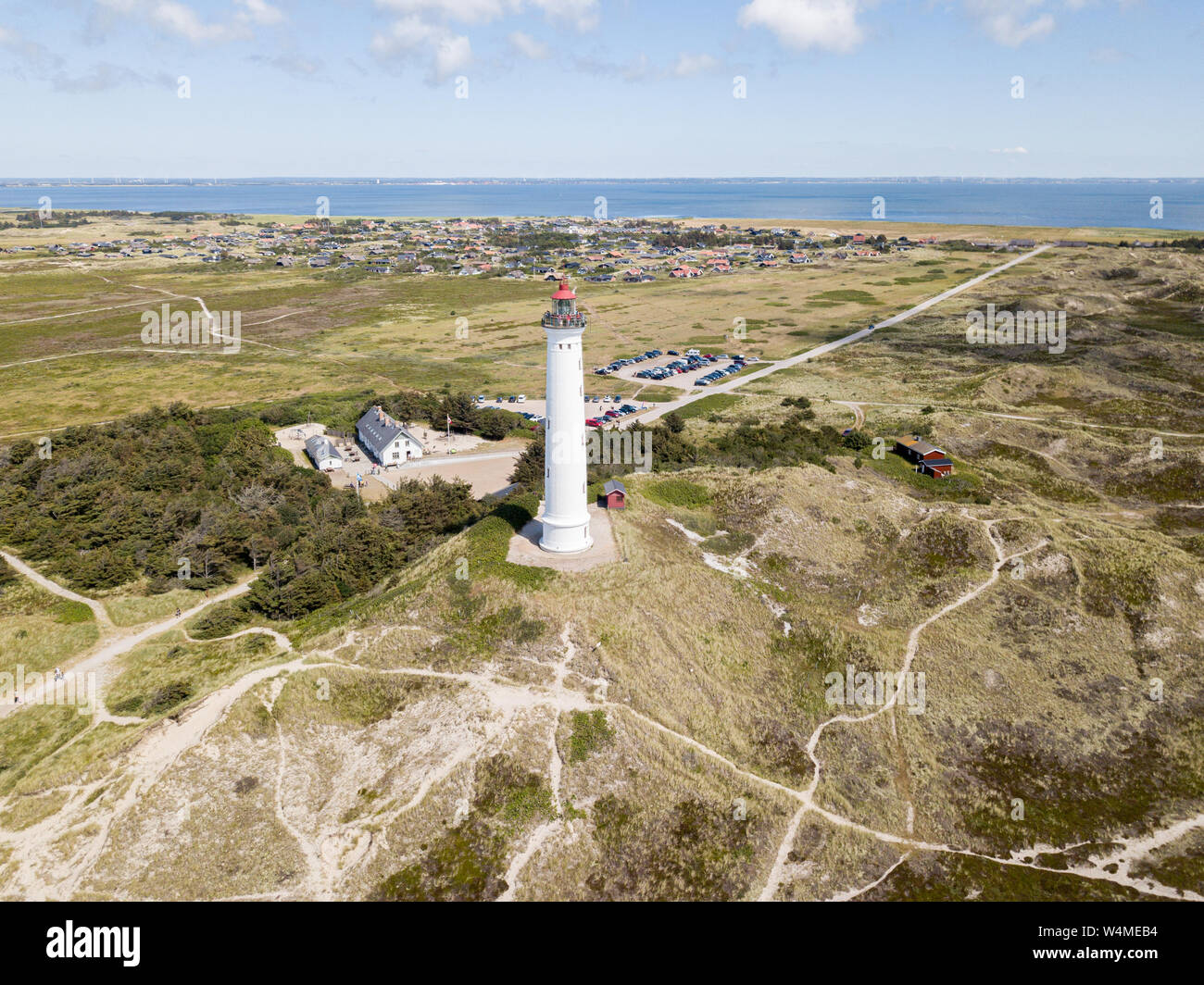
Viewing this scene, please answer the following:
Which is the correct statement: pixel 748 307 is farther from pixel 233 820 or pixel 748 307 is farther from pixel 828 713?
pixel 233 820

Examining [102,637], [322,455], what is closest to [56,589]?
[102,637]

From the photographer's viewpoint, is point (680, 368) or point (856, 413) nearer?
point (856, 413)

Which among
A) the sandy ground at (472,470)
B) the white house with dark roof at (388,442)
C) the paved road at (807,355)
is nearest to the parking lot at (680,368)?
the paved road at (807,355)

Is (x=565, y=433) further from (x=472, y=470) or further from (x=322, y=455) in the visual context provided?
(x=322, y=455)

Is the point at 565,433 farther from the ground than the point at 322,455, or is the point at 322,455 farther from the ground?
the point at 565,433

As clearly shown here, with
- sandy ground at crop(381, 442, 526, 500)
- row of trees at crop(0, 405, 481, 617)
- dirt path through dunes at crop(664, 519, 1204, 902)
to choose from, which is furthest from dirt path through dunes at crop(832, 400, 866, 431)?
dirt path through dunes at crop(664, 519, 1204, 902)

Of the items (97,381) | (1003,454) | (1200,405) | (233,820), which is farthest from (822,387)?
(97,381)
